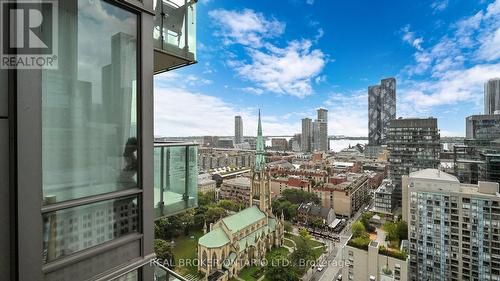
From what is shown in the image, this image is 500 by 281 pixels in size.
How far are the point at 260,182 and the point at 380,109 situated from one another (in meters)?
83.0

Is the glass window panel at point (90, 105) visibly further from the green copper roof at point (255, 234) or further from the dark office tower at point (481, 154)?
the dark office tower at point (481, 154)

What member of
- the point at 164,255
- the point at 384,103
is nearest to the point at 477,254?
the point at 164,255

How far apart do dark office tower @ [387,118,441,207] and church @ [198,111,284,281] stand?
18.1 meters

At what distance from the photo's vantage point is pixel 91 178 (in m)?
1.75

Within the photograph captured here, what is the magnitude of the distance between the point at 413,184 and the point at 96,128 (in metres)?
21.1

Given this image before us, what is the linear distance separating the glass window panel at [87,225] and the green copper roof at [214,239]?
1679cm

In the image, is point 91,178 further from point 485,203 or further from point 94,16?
point 485,203

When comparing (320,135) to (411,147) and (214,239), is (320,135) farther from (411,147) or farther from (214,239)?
(214,239)

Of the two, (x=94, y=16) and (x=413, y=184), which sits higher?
(x=94, y=16)

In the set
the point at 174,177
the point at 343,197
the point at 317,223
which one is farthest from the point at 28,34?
the point at 343,197

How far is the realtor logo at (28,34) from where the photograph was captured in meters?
1.32

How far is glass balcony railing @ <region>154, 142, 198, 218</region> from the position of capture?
2.82 metres

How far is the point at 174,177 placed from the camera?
3064 mm

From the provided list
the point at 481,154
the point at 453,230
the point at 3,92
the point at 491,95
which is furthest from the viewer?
the point at 491,95
